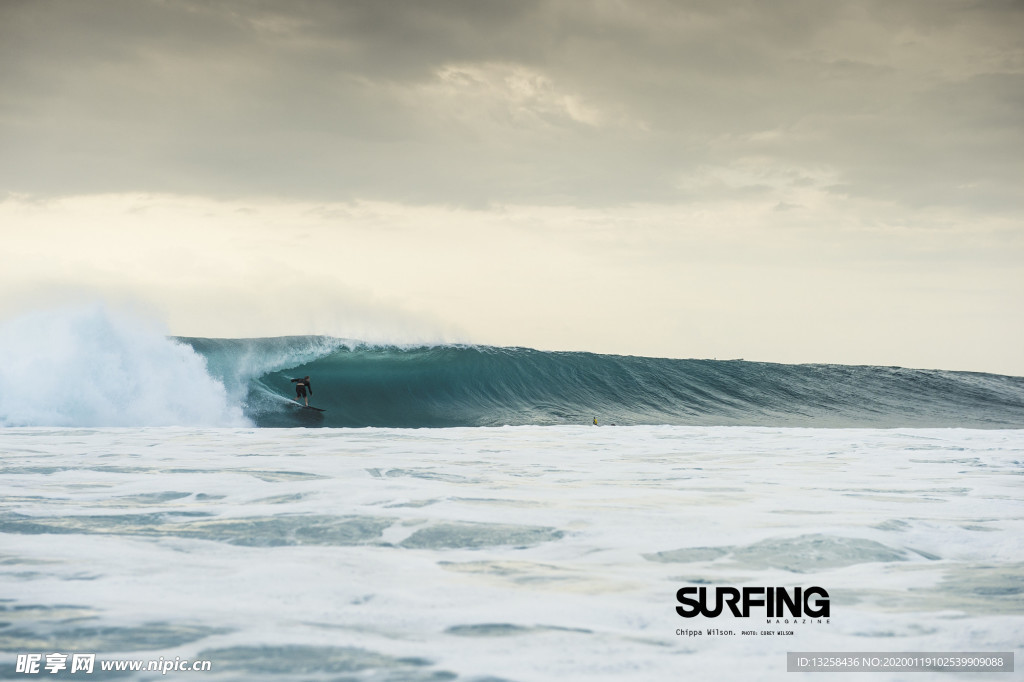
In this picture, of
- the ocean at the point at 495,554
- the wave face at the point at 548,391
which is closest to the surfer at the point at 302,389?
the wave face at the point at 548,391

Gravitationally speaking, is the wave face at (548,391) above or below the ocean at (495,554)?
above

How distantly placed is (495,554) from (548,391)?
16421mm

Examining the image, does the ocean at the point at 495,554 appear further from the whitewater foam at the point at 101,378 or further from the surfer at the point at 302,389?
the surfer at the point at 302,389

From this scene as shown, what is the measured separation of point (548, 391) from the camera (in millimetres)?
20469

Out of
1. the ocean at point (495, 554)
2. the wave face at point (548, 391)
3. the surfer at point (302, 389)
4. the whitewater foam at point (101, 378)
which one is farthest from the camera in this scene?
the surfer at point (302, 389)

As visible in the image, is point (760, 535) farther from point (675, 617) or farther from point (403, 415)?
point (403, 415)

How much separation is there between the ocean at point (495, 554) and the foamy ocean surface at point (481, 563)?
17 millimetres

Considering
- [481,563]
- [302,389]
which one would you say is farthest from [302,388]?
[481,563]

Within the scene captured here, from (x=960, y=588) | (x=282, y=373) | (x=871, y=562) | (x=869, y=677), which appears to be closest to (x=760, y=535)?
(x=871, y=562)

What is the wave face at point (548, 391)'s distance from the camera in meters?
17.7

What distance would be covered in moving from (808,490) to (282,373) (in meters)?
15.5

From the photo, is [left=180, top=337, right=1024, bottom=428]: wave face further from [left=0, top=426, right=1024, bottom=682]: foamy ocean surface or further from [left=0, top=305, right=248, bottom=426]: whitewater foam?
[left=0, top=426, right=1024, bottom=682]: foamy ocean surface

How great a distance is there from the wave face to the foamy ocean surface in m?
9.70

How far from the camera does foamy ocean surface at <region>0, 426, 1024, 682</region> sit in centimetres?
270
